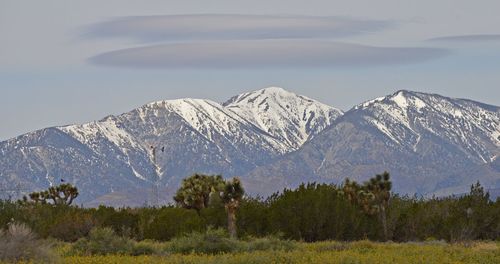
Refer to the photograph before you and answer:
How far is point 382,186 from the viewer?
63.6 meters

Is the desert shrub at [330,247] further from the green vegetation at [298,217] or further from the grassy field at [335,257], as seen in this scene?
the green vegetation at [298,217]

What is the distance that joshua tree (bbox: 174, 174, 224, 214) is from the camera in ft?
214

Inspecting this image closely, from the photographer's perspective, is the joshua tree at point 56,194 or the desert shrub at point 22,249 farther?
the joshua tree at point 56,194

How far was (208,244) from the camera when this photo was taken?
4722cm

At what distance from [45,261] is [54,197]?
44.6 metres

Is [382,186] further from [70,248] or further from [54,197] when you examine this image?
[54,197]

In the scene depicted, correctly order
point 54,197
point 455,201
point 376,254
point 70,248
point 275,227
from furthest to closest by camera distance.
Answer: point 54,197 → point 455,201 → point 275,227 → point 70,248 → point 376,254

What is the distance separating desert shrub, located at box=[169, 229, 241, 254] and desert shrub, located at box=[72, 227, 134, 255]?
82.2 inches

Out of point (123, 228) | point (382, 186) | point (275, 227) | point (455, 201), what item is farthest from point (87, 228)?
point (455, 201)

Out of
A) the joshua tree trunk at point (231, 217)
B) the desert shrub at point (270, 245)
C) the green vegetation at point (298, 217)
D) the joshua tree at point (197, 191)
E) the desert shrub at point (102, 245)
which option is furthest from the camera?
the joshua tree at point (197, 191)

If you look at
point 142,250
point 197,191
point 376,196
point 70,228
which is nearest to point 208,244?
point 142,250

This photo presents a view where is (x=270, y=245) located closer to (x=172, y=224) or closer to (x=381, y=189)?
(x=172, y=224)

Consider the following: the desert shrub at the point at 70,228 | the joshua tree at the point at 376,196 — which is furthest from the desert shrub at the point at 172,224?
the joshua tree at the point at 376,196

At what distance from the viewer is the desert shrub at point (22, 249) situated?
38.8m
